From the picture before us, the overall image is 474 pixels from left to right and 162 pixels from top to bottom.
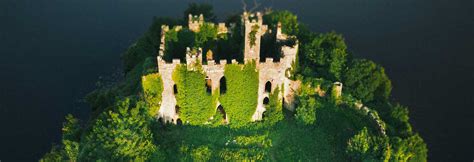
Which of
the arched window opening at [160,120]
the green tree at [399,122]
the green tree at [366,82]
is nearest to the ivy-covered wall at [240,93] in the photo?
the arched window opening at [160,120]

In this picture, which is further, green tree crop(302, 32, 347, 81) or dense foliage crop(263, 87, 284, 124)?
green tree crop(302, 32, 347, 81)

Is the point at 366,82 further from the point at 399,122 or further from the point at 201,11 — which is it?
the point at 201,11

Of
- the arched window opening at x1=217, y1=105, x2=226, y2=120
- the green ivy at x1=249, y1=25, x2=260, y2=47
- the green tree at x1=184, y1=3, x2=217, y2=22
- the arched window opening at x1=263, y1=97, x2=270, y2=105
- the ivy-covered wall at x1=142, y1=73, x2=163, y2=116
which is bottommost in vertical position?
the arched window opening at x1=217, y1=105, x2=226, y2=120

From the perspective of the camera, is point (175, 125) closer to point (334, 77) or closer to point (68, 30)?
point (334, 77)

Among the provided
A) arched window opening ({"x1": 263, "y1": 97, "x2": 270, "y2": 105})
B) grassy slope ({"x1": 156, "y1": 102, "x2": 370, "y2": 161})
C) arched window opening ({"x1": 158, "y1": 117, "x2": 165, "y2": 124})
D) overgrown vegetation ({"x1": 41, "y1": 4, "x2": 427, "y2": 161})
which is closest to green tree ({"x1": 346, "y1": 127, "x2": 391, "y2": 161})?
overgrown vegetation ({"x1": 41, "y1": 4, "x2": 427, "y2": 161})

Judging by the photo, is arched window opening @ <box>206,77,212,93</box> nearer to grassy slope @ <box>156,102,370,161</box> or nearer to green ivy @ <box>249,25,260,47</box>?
grassy slope @ <box>156,102,370,161</box>

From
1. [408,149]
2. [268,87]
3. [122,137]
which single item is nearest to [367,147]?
[408,149]
